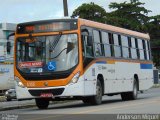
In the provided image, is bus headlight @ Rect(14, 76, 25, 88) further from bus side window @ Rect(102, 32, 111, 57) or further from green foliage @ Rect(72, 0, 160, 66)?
green foliage @ Rect(72, 0, 160, 66)

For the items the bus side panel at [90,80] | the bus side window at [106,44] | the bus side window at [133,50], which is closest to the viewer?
the bus side panel at [90,80]

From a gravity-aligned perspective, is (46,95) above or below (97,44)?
below

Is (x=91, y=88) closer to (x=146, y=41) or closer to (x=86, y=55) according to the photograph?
(x=86, y=55)

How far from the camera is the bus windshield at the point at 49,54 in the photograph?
71.0ft

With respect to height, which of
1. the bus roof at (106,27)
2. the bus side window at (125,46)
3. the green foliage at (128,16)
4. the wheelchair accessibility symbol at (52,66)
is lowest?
the wheelchair accessibility symbol at (52,66)

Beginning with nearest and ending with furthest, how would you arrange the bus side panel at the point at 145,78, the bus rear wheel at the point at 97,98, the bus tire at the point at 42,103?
the bus rear wheel at the point at 97,98 < the bus tire at the point at 42,103 < the bus side panel at the point at 145,78

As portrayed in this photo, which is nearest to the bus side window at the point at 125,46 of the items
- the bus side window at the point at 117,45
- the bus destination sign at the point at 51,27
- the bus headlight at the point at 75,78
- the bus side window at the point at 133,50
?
the bus side window at the point at 117,45

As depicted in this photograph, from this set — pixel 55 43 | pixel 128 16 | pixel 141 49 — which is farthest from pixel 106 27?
pixel 128 16

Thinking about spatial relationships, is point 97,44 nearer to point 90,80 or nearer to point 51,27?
point 90,80

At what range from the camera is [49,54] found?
21.8 metres

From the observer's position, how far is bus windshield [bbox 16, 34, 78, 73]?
852 inches

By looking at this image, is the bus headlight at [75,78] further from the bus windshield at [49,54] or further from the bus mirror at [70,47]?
the bus mirror at [70,47]

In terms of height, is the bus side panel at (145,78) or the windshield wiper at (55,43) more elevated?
the windshield wiper at (55,43)

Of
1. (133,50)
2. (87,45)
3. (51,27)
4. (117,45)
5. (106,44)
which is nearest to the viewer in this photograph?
(51,27)
